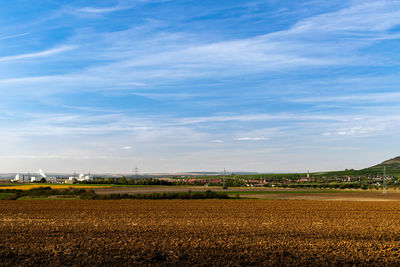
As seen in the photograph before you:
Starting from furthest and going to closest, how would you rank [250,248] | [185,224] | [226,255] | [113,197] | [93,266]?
1. [113,197]
2. [185,224]
3. [250,248]
4. [226,255]
5. [93,266]

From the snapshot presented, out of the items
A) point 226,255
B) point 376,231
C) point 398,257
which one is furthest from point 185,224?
point 398,257

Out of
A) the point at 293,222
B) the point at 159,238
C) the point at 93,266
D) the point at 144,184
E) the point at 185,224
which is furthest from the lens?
the point at 144,184

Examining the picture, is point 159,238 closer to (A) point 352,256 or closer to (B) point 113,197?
(A) point 352,256

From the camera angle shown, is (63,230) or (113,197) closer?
(63,230)

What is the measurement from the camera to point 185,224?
2808cm

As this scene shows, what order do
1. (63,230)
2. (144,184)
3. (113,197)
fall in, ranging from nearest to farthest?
(63,230), (113,197), (144,184)

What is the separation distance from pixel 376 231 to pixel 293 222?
616 cm

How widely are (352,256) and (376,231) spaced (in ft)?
30.8

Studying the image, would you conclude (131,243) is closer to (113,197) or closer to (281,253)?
(281,253)

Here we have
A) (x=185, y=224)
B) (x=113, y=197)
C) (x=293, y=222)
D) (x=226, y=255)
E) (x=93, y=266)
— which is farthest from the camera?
(x=113, y=197)

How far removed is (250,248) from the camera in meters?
18.9

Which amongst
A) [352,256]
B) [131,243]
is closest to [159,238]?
[131,243]

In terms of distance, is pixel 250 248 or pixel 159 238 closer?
pixel 250 248

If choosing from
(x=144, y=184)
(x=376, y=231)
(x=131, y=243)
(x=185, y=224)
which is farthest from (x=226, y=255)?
(x=144, y=184)
